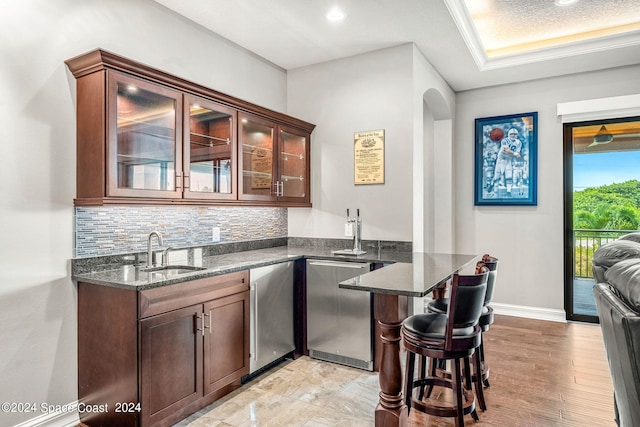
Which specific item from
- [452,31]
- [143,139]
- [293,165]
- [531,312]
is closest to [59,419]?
[143,139]

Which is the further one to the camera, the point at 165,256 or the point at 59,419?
the point at 165,256

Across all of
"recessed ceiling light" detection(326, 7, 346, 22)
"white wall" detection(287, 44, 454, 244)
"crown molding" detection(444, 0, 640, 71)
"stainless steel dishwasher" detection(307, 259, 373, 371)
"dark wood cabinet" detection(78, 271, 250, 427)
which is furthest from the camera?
"white wall" detection(287, 44, 454, 244)

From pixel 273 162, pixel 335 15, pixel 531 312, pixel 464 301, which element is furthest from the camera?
pixel 531 312

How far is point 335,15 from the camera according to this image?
10.0 ft

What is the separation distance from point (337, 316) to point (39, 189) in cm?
226

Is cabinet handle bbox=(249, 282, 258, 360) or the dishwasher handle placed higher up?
the dishwasher handle

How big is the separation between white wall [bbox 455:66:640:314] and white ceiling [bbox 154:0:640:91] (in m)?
0.21

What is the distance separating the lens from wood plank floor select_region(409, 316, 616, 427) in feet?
7.82

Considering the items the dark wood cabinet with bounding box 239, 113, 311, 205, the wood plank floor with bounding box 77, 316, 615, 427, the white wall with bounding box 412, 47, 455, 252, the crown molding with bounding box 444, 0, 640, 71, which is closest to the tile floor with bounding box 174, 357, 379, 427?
the wood plank floor with bounding box 77, 316, 615, 427

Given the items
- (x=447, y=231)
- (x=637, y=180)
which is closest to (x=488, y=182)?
(x=447, y=231)

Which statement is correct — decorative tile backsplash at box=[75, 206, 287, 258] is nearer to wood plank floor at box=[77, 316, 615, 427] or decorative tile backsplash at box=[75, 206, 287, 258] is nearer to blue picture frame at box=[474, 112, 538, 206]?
wood plank floor at box=[77, 316, 615, 427]

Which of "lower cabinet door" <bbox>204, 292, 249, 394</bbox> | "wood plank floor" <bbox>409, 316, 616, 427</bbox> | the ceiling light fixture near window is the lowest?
"wood plank floor" <bbox>409, 316, 616, 427</bbox>

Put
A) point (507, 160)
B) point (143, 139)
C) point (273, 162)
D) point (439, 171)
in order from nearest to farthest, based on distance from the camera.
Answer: point (143, 139)
point (273, 162)
point (507, 160)
point (439, 171)

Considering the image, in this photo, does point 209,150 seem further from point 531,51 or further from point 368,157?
point 531,51
